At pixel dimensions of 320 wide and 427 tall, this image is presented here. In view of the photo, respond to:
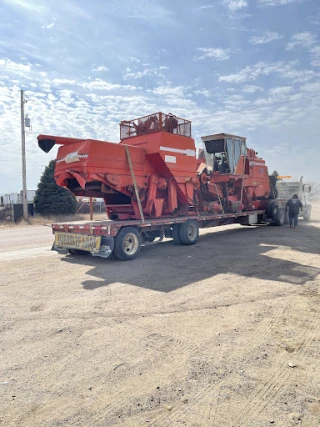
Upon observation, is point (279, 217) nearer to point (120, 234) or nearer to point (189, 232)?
point (189, 232)

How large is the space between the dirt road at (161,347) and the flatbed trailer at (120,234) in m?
1.09

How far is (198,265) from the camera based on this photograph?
27.2 feet

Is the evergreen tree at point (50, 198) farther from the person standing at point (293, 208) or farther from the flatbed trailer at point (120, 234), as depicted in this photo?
the person standing at point (293, 208)

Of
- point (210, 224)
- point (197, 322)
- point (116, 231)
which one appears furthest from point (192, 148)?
point (197, 322)

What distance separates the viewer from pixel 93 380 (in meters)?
3.34

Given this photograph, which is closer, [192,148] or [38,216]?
[192,148]

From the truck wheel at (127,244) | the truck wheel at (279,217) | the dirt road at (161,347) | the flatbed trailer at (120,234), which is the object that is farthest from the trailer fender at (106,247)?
the truck wheel at (279,217)

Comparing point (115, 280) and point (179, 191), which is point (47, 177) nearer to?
point (179, 191)

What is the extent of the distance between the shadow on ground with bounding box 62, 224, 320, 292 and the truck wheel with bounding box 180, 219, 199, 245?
0.29 meters

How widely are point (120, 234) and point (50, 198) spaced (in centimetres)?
1896

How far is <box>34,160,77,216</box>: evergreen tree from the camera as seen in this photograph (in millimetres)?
26375

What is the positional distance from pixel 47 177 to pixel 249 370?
83.3 feet

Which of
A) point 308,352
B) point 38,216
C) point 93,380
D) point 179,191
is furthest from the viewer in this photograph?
point 38,216

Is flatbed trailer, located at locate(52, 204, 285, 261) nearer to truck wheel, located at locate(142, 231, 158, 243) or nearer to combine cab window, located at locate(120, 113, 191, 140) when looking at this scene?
truck wheel, located at locate(142, 231, 158, 243)
